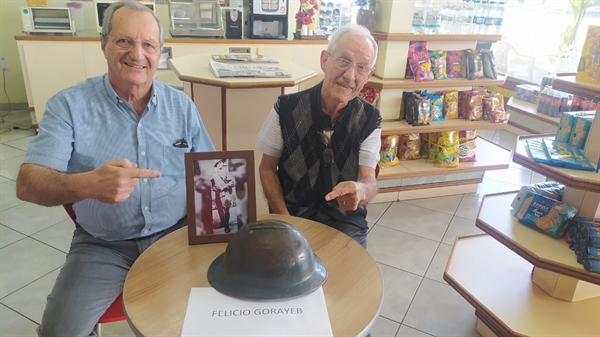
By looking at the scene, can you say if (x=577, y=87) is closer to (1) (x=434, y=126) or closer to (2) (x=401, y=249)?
(2) (x=401, y=249)

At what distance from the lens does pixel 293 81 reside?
2.28 metres

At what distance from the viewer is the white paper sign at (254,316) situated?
3.12 ft

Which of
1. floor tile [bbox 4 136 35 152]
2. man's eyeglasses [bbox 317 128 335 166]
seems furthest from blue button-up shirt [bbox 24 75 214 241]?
floor tile [bbox 4 136 35 152]

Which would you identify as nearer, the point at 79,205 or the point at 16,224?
the point at 79,205

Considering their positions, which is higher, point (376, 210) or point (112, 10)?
point (112, 10)

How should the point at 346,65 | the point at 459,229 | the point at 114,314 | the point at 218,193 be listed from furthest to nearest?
1. the point at 459,229
2. the point at 346,65
3. the point at 114,314
4. the point at 218,193

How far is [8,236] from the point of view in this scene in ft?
8.61

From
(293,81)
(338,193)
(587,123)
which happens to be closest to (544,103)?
(587,123)

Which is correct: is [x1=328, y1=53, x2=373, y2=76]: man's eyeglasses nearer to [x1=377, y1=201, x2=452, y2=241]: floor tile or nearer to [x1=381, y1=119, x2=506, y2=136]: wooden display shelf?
[x1=381, y1=119, x2=506, y2=136]: wooden display shelf

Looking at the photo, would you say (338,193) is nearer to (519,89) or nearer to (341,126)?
(341,126)

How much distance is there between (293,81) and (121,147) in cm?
107

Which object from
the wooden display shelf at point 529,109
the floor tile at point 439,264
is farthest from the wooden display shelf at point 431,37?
the floor tile at point 439,264

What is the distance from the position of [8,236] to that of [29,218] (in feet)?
0.75

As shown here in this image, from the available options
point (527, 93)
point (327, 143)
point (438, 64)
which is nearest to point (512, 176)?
point (527, 93)
